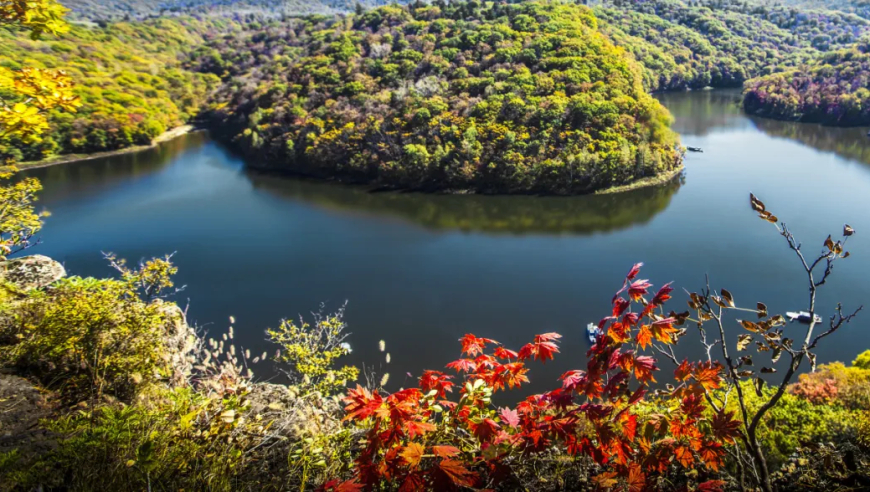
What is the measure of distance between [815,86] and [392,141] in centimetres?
4274

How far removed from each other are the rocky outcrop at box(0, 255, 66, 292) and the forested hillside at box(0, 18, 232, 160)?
27859 mm

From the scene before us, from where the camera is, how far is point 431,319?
1675 centimetres

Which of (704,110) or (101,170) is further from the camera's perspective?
(704,110)

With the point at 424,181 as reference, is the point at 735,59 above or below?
above

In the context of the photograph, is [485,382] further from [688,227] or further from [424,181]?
[424,181]

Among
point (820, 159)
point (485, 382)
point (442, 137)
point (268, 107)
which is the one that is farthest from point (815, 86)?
point (485, 382)

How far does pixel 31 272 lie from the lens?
5703 millimetres

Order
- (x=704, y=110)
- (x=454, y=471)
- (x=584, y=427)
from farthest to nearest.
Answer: (x=704, y=110) → (x=584, y=427) → (x=454, y=471)

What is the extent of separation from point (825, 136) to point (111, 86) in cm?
5998

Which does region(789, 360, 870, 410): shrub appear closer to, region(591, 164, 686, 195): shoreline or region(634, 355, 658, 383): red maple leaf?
region(634, 355, 658, 383): red maple leaf

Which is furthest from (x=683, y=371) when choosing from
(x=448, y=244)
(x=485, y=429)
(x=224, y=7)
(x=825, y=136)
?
(x=224, y=7)

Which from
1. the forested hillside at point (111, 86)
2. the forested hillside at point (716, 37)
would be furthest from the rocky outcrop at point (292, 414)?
the forested hillside at point (716, 37)

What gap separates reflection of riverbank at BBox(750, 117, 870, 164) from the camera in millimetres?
36969

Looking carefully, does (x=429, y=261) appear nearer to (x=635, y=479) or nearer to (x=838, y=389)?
(x=838, y=389)
